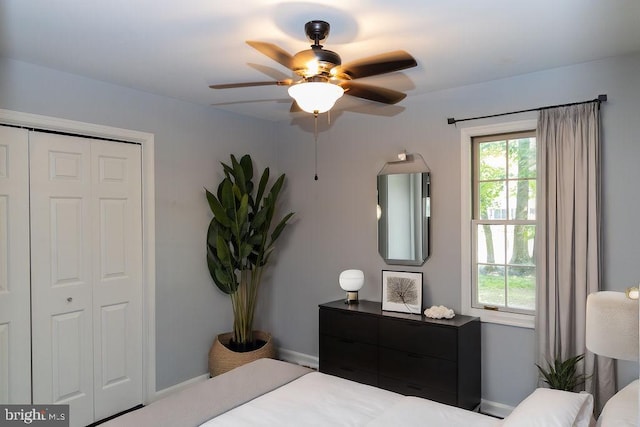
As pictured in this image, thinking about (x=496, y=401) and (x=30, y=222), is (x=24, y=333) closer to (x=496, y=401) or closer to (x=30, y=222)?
(x=30, y=222)

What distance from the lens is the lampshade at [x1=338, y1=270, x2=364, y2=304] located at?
3.83 meters

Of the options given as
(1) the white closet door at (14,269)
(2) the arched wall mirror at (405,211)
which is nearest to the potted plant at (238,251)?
(2) the arched wall mirror at (405,211)

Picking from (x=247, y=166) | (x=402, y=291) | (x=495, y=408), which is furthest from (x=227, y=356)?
(x=495, y=408)

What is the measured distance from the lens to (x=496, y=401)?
336 cm

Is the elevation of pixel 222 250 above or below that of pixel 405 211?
below

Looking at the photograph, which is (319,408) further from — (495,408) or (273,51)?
(495,408)

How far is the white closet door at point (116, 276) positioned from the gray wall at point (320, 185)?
18 centimetres

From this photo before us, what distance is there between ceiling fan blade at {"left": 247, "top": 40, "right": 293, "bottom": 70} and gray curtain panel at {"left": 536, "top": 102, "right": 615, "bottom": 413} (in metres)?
1.96

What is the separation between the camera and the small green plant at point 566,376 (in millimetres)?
2871

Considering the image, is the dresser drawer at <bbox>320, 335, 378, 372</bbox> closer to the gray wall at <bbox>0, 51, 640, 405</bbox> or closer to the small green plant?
the gray wall at <bbox>0, 51, 640, 405</bbox>

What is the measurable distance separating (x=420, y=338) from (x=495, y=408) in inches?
30.6

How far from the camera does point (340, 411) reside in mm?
2133

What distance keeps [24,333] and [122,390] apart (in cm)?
88

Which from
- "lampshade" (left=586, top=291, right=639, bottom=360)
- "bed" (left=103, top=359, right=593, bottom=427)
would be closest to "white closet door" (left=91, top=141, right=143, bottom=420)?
"bed" (left=103, top=359, right=593, bottom=427)
